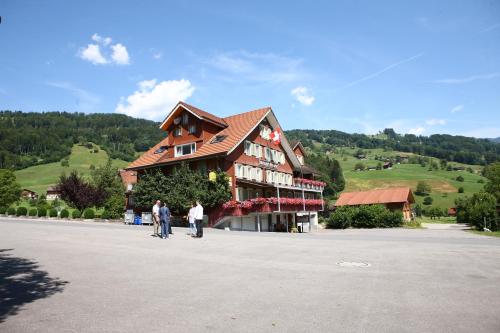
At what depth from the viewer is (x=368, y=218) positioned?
162 ft

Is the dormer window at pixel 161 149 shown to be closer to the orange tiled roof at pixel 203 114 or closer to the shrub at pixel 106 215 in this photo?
the orange tiled roof at pixel 203 114

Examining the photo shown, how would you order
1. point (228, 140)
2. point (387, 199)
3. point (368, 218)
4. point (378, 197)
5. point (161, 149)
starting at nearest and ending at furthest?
point (228, 140) → point (161, 149) → point (368, 218) → point (387, 199) → point (378, 197)

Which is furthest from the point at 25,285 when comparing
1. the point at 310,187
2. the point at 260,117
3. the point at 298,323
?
the point at 310,187

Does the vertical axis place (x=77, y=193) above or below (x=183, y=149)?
below

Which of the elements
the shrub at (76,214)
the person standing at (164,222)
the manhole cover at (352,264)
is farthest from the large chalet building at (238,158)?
the manhole cover at (352,264)

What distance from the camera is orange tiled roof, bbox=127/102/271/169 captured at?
35.6 metres

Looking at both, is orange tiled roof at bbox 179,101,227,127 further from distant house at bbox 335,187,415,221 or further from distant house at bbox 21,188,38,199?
distant house at bbox 21,188,38,199

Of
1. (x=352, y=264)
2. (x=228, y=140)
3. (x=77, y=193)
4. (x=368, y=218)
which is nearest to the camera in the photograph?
(x=352, y=264)

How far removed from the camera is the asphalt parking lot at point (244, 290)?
21.9ft

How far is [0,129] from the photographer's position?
536 feet

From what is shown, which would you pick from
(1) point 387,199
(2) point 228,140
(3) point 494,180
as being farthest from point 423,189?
(2) point 228,140

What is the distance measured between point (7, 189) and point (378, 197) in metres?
70.4

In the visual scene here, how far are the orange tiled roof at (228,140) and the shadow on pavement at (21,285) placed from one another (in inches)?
923

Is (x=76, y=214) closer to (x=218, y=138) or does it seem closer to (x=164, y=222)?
(x=218, y=138)
